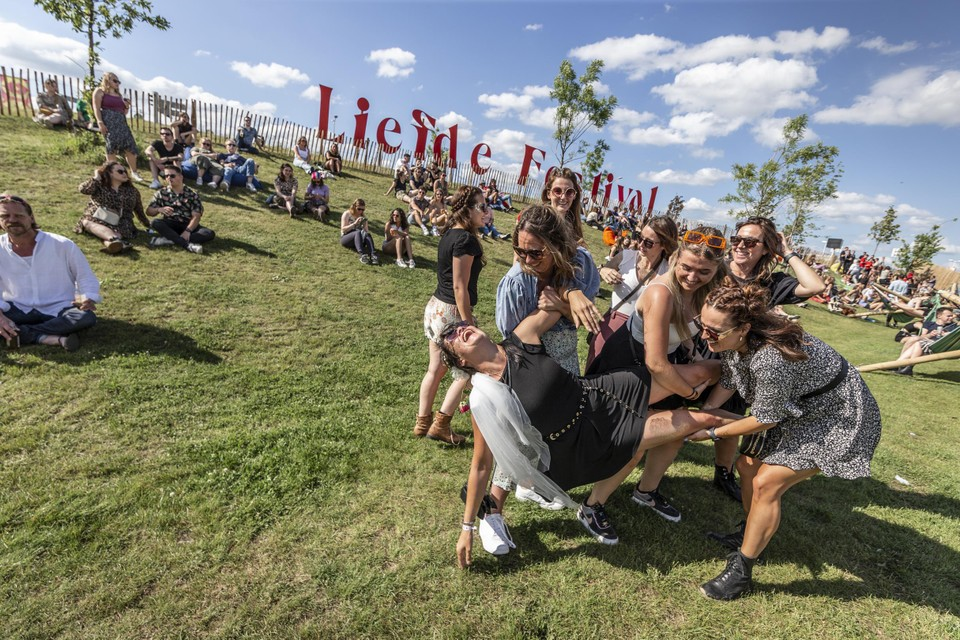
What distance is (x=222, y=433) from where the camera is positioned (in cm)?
347

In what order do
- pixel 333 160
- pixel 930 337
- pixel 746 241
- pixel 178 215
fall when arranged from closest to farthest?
pixel 746 241 < pixel 178 215 < pixel 930 337 < pixel 333 160

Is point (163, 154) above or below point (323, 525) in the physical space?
above

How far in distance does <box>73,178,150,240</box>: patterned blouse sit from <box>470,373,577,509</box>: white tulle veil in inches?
300

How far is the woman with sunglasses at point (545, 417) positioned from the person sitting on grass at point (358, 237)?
7.20 meters

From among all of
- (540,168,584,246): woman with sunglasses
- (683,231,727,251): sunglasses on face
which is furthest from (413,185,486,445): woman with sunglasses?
(683,231,727,251): sunglasses on face

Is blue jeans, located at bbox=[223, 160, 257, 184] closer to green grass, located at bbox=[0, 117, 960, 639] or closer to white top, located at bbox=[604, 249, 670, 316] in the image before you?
green grass, located at bbox=[0, 117, 960, 639]

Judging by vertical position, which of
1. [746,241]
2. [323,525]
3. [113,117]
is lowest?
[323,525]

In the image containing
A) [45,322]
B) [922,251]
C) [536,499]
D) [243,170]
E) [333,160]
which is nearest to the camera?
[536,499]

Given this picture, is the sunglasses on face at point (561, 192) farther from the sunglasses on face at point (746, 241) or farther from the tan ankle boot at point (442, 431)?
the tan ankle boot at point (442, 431)

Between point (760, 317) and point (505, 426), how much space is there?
5.05 feet

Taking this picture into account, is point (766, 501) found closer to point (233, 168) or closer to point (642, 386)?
point (642, 386)

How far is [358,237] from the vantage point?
9.11 m

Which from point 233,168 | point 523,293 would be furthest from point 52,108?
point 523,293

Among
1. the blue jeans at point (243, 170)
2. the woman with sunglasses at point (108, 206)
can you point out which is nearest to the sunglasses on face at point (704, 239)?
the woman with sunglasses at point (108, 206)
